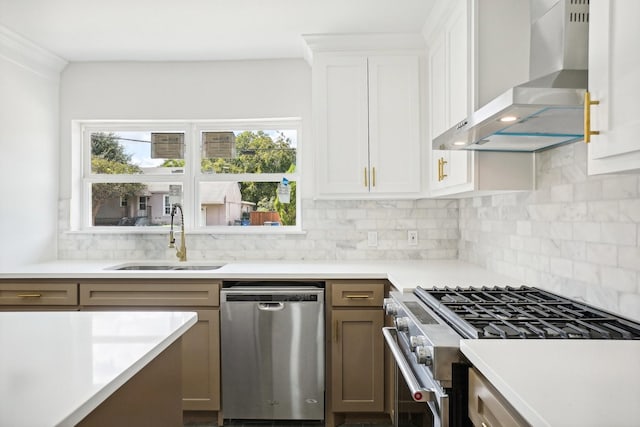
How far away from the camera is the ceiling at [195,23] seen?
236 centimetres

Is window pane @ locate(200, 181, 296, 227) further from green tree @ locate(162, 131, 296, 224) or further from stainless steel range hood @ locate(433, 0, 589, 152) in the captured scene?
stainless steel range hood @ locate(433, 0, 589, 152)

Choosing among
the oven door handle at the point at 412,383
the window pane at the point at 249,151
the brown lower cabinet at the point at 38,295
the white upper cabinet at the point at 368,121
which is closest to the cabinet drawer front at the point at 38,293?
the brown lower cabinet at the point at 38,295

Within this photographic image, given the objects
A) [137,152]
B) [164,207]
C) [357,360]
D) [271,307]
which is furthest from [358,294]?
[137,152]

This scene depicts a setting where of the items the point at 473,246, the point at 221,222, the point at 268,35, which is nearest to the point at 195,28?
the point at 268,35

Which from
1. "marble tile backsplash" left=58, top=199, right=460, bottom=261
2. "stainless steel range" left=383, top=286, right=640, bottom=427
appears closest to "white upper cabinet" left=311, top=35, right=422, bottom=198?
"marble tile backsplash" left=58, top=199, right=460, bottom=261

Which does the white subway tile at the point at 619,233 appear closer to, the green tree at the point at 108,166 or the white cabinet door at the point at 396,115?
the white cabinet door at the point at 396,115

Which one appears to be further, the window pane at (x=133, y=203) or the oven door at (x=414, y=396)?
the window pane at (x=133, y=203)

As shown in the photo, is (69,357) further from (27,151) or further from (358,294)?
A: (27,151)

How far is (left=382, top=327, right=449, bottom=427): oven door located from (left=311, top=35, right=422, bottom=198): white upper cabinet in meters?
1.21

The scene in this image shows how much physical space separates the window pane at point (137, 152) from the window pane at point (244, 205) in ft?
1.12

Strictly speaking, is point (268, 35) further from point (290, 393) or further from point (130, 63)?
point (290, 393)

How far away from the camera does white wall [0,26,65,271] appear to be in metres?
2.77

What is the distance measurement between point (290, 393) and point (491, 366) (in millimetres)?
1758

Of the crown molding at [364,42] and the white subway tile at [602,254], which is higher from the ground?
the crown molding at [364,42]
